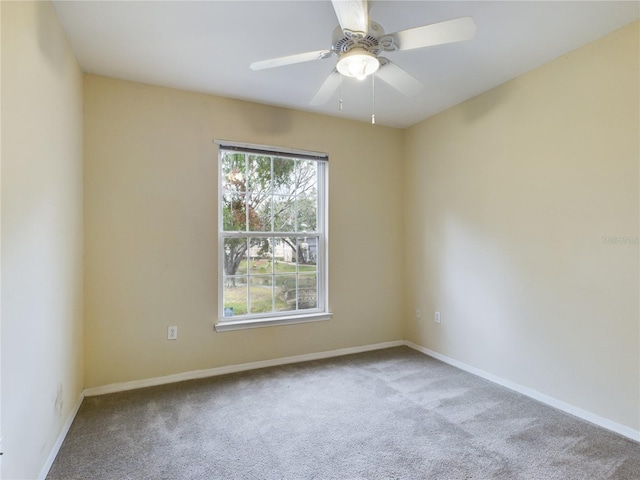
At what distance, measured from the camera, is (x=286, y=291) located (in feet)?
11.2

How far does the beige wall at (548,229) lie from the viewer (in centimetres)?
207

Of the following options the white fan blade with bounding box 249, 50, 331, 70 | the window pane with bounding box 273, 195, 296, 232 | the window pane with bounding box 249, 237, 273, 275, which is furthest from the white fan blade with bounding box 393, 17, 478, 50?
the window pane with bounding box 249, 237, 273, 275

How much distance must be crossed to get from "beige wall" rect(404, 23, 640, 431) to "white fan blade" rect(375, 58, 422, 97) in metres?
1.18

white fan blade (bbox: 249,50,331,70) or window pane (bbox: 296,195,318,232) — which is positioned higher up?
white fan blade (bbox: 249,50,331,70)

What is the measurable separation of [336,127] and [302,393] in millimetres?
2577

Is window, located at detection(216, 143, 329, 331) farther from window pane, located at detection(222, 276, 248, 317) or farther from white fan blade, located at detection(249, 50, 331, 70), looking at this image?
white fan blade, located at detection(249, 50, 331, 70)

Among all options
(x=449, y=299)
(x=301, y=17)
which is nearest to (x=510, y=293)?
(x=449, y=299)

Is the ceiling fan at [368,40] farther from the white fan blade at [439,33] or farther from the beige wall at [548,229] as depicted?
the beige wall at [548,229]

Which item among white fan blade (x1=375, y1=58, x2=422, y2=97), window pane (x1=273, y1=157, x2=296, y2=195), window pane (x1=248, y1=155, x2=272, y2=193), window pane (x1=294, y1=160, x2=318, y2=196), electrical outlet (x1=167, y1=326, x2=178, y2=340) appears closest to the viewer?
white fan blade (x1=375, y1=58, x2=422, y2=97)

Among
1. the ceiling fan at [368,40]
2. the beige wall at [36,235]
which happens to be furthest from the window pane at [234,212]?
the ceiling fan at [368,40]

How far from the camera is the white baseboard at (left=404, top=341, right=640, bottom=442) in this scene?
205cm

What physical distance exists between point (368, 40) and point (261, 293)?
93.1 inches

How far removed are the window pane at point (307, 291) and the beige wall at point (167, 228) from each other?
193 mm

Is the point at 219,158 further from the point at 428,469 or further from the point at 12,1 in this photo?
the point at 428,469
